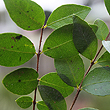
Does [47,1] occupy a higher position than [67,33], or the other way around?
[67,33]

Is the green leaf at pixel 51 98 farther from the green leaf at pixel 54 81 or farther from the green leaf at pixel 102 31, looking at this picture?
the green leaf at pixel 102 31

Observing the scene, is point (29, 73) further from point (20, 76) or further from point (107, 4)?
point (107, 4)

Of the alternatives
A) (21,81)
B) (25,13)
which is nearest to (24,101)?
(21,81)

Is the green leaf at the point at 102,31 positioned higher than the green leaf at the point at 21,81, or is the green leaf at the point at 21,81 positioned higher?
the green leaf at the point at 102,31

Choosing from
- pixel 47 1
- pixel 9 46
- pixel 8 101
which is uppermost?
pixel 9 46

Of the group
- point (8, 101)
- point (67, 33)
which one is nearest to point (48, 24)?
point (67, 33)

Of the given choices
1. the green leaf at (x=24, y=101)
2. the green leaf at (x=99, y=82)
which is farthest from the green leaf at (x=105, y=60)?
the green leaf at (x=24, y=101)

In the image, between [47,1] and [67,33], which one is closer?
[67,33]
